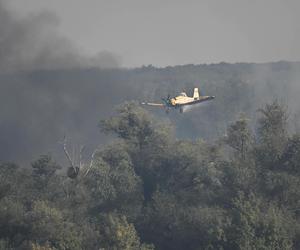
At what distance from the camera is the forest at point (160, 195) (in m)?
113

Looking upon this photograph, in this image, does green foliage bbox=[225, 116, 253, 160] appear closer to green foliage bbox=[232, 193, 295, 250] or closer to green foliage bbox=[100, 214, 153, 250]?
green foliage bbox=[232, 193, 295, 250]

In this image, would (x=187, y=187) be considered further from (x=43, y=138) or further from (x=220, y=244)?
(x=43, y=138)

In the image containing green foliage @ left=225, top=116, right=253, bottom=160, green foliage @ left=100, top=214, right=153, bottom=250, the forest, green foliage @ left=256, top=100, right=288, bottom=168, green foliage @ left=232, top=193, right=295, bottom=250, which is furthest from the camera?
green foliage @ left=225, top=116, right=253, bottom=160

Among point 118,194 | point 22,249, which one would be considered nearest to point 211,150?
point 118,194

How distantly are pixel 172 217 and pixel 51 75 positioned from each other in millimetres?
78600

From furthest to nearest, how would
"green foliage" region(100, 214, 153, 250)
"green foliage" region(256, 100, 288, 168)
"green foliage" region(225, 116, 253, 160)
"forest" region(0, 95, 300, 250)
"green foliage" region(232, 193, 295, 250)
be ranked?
"green foliage" region(225, 116, 253, 160)
"green foliage" region(256, 100, 288, 168)
"forest" region(0, 95, 300, 250)
"green foliage" region(232, 193, 295, 250)
"green foliage" region(100, 214, 153, 250)

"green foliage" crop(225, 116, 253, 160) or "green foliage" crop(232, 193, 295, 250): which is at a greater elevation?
"green foliage" crop(225, 116, 253, 160)

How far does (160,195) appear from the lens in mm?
131875

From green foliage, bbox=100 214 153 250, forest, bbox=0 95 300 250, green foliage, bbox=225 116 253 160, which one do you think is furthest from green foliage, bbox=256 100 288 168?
green foliage, bbox=100 214 153 250

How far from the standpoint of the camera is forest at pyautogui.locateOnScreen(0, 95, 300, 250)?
112938 millimetres

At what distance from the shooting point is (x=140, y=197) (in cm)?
13600

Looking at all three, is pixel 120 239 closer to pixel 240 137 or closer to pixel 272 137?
pixel 240 137

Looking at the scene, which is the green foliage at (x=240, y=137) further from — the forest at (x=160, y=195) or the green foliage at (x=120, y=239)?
the green foliage at (x=120, y=239)

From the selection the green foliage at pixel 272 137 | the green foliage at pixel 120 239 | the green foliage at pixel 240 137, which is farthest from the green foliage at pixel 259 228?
the green foliage at pixel 240 137
